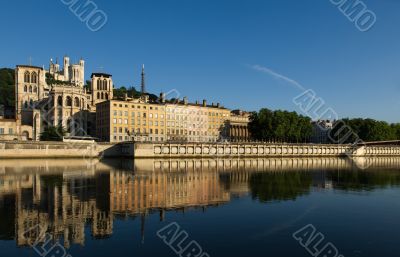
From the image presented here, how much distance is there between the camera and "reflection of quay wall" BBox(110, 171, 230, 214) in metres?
31.1

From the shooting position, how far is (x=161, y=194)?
37.4 meters

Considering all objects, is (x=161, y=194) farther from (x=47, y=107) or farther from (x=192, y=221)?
(x=47, y=107)

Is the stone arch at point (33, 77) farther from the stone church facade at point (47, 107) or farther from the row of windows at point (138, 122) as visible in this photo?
the row of windows at point (138, 122)

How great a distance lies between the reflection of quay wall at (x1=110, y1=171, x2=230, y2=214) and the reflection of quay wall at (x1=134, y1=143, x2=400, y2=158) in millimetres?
58478

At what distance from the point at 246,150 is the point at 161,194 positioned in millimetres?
87358

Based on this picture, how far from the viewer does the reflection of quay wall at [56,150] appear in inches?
3565

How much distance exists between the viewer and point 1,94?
554 ft

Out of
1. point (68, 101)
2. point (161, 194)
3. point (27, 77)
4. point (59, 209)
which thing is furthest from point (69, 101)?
point (59, 209)

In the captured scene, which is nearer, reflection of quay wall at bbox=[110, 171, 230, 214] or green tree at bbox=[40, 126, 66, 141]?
reflection of quay wall at bbox=[110, 171, 230, 214]

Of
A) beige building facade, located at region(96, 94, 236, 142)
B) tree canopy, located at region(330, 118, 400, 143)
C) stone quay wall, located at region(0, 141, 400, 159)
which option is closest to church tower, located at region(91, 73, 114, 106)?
beige building facade, located at region(96, 94, 236, 142)

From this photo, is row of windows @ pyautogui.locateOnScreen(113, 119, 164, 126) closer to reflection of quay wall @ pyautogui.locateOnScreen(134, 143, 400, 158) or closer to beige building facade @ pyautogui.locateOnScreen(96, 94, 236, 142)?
beige building facade @ pyautogui.locateOnScreen(96, 94, 236, 142)

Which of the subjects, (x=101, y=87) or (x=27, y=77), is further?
(x=101, y=87)

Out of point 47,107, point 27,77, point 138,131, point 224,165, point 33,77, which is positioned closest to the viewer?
point 224,165

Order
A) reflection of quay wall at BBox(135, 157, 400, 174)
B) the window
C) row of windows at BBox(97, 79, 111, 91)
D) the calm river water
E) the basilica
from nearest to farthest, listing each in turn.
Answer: the calm river water, reflection of quay wall at BBox(135, 157, 400, 174), the basilica, the window, row of windows at BBox(97, 79, 111, 91)
